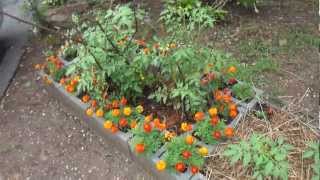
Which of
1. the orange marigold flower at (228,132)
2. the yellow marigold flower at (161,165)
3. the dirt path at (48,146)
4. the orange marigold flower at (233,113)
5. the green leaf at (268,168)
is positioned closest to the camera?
the green leaf at (268,168)

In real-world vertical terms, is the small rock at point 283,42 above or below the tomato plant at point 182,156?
above

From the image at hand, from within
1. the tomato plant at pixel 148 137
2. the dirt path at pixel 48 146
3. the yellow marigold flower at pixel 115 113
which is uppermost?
the yellow marigold flower at pixel 115 113

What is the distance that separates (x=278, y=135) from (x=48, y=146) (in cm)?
198

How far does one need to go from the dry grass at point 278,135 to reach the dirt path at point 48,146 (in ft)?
2.03

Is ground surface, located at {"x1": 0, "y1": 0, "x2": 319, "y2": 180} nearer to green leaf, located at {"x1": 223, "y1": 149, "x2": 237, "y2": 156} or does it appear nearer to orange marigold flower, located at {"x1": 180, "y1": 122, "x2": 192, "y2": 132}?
orange marigold flower, located at {"x1": 180, "y1": 122, "x2": 192, "y2": 132}

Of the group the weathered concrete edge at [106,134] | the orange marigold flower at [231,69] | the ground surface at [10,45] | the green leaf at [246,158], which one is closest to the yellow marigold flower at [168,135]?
the weathered concrete edge at [106,134]

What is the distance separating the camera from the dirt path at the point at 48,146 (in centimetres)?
341

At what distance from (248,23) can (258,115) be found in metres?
1.68

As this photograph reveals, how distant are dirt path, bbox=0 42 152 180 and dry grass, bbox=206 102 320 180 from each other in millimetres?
620

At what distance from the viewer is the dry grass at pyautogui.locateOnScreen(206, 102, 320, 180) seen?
285 centimetres

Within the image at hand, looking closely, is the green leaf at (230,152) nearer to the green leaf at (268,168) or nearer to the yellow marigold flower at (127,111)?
the green leaf at (268,168)

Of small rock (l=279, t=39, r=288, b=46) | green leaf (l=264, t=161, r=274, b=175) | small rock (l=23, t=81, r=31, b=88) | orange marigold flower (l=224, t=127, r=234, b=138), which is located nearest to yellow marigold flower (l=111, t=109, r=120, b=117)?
orange marigold flower (l=224, t=127, r=234, b=138)

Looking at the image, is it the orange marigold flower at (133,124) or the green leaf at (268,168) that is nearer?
the green leaf at (268,168)

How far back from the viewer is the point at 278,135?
307 cm
